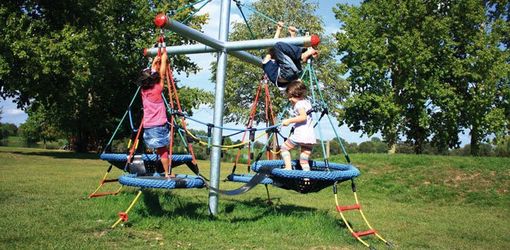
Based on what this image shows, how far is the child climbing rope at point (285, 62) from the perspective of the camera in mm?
6973

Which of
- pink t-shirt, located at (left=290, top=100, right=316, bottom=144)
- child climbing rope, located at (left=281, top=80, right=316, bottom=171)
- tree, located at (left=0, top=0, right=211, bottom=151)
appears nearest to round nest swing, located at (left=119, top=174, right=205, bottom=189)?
child climbing rope, located at (left=281, top=80, right=316, bottom=171)

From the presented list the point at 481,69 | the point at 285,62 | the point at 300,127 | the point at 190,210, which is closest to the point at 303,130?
the point at 300,127

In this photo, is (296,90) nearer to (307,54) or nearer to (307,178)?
(307,54)

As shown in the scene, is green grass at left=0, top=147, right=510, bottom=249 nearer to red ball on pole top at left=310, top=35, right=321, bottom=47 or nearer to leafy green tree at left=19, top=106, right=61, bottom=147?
red ball on pole top at left=310, top=35, right=321, bottom=47

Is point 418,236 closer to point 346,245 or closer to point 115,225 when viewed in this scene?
point 346,245

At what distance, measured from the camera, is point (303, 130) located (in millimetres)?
6980

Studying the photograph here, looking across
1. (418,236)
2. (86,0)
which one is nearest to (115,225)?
(418,236)

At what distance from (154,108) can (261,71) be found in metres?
27.5

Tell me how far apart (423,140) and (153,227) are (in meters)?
26.9

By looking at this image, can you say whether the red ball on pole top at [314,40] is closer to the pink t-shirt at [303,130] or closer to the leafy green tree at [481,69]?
the pink t-shirt at [303,130]

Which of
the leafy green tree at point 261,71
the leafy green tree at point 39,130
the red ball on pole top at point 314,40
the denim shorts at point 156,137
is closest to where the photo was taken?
the red ball on pole top at point 314,40

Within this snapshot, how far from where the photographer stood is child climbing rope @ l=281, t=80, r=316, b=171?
6957 millimetres

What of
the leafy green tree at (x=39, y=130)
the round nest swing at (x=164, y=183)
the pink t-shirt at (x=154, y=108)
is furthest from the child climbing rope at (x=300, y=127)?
the leafy green tree at (x=39, y=130)

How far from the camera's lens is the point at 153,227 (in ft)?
21.4
